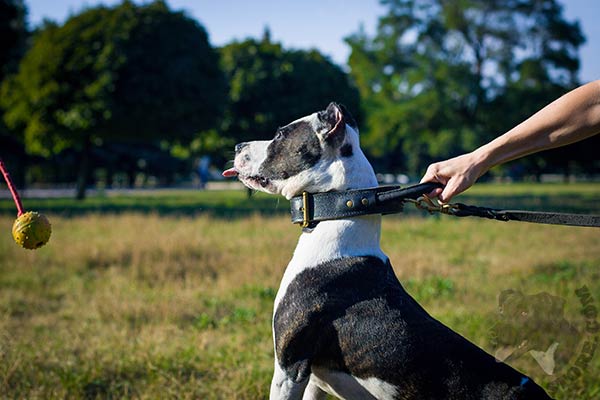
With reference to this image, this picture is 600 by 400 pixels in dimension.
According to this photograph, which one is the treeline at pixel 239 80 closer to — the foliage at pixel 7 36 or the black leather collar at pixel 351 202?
the foliage at pixel 7 36

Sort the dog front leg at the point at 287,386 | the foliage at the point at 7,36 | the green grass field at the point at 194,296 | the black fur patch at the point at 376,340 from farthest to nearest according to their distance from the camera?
1. the foliage at the point at 7,36
2. the green grass field at the point at 194,296
3. the dog front leg at the point at 287,386
4. the black fur patch at the point at 376,340

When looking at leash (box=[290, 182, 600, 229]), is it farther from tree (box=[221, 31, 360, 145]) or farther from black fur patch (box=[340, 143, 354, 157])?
tree (box=[221, 31, 360, 145])

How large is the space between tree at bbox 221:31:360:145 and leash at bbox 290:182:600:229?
23.3 m

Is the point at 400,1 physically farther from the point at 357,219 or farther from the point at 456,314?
the point at 357,219

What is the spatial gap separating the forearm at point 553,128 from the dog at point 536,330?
936 millimetres

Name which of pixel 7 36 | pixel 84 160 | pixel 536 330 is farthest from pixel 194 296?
pixel 7 36

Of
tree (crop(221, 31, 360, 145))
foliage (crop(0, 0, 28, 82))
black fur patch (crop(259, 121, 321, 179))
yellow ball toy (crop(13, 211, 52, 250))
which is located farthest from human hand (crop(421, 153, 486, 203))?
tree (crop(221, 31, 360, 145))

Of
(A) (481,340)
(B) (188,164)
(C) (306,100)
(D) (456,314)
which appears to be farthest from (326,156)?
(B) (188,164)

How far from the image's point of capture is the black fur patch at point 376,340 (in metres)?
2.11

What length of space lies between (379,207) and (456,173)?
14.8 inches

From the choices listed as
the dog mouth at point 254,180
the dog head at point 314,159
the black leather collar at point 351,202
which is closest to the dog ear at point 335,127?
the dog head at point 314,159

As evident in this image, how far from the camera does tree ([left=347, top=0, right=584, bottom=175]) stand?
99.9ft

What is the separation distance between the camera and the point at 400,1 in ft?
102

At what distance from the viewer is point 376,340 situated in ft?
7.11
